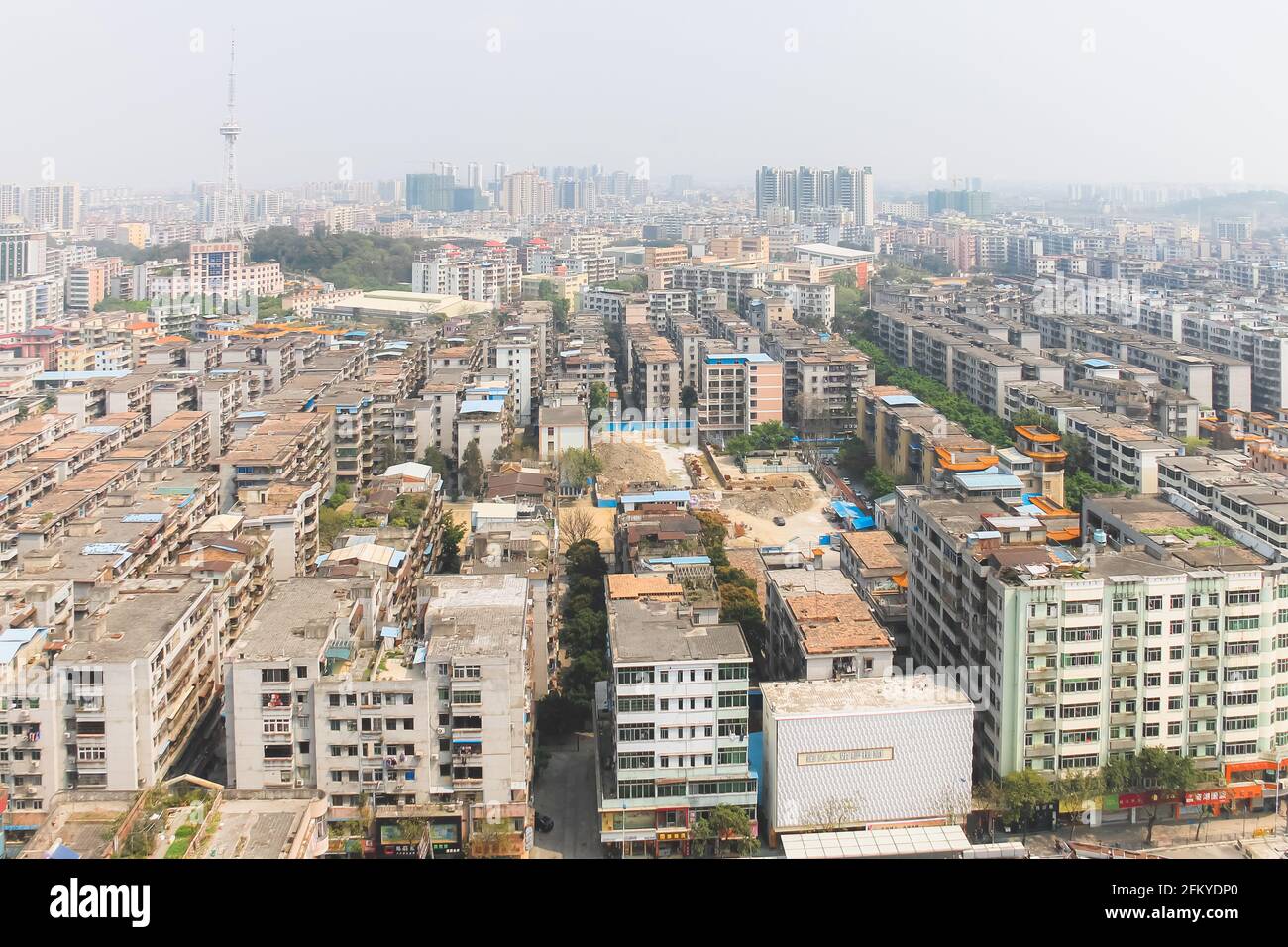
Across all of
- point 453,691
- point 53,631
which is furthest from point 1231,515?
point 53,631

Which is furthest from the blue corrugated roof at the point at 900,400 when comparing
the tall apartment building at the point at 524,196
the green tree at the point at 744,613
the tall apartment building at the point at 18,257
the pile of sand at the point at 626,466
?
the tall apartment building at the point at 524,196

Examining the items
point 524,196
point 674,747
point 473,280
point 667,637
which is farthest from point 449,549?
point 524,196

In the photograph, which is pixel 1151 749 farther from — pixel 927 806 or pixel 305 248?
pixel 305 248

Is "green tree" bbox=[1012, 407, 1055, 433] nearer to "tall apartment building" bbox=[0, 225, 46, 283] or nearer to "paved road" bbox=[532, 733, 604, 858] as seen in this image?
"paved road" bbox=[532, 733, 604, 858]

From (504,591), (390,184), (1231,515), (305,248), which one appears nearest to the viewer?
(504,591)

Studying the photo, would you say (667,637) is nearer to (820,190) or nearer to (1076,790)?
(1076,790)

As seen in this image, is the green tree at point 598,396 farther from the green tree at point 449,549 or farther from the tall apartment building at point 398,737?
the tall apartment building at point 398,737
